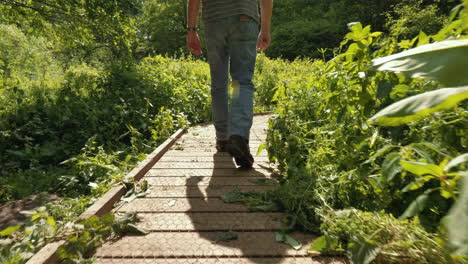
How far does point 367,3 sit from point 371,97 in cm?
2439

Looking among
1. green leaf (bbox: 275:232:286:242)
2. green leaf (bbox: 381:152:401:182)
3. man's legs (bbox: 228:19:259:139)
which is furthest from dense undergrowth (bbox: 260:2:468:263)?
man's legs (bbox: 228:19:259:139)

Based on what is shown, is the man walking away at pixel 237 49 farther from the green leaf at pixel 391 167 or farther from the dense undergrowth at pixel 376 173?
the green leaf at pixel 391 167

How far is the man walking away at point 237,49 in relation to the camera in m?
2.59

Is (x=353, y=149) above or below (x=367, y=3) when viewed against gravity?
below

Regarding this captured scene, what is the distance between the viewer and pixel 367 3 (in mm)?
22312

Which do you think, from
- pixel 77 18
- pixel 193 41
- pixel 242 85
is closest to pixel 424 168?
pixel 242 85

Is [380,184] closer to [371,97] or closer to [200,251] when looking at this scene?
[371,97]

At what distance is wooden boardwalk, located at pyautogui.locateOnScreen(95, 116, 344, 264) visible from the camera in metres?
1.35

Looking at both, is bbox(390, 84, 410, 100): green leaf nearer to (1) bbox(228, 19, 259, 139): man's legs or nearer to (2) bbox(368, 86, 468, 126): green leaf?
(2) bbox(368, 86, 468, 126): green leaf

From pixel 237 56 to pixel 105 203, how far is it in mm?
1661

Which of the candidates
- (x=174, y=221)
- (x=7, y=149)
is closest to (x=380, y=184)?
(x=174, y=221)

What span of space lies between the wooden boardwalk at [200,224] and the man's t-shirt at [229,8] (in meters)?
1.38

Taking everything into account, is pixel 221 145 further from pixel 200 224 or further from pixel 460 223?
pixel 460 223

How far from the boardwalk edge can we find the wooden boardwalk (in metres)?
0.09
